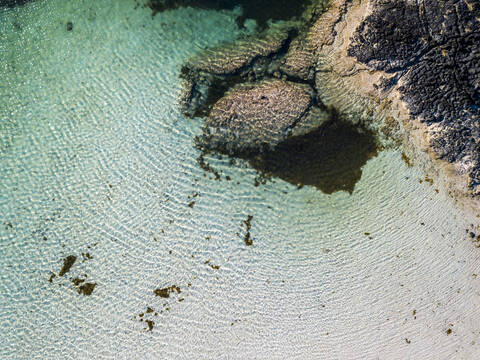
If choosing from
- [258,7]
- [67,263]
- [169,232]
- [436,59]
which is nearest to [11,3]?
[258,7]

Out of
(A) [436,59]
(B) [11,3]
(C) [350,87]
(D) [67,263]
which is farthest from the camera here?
(B) [11,3]

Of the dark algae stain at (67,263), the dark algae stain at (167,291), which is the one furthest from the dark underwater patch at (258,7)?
the dark algae stain at (167,291)

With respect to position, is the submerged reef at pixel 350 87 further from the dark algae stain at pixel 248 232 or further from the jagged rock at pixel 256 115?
the dark algae stain at pixel 248 232

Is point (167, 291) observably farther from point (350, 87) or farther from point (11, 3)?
point (11, 3)

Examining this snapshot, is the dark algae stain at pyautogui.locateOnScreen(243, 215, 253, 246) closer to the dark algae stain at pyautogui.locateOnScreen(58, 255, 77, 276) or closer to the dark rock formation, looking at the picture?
the dark algae stain at pyautogui.locateOnScreen(58, 255, 77, 276)

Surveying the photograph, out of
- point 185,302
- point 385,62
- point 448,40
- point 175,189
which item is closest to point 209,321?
point 185,302
